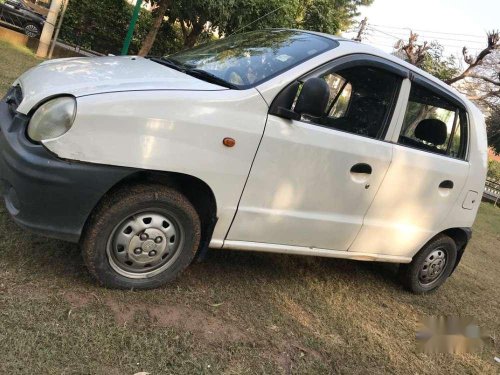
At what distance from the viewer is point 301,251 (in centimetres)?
379

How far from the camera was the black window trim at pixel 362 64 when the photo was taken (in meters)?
3.31

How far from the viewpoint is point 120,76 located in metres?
3.09

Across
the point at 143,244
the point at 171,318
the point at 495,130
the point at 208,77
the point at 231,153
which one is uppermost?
the point at 495,130

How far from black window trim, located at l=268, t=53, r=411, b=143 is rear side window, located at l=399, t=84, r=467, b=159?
16 centimetres

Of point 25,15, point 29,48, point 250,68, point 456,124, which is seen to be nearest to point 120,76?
point 250,68

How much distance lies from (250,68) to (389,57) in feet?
3.81

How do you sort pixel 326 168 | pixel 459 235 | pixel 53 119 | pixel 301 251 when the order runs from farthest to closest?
pixel 459 235 → pixel 301 251 → pixel 326 168 → pixel 53 119

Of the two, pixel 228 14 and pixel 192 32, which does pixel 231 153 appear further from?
pixel 192 32

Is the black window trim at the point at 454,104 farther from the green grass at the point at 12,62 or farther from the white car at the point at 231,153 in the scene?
the green grass at the point at 12,62

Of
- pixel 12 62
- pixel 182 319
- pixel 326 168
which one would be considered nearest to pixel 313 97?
pixel 326 168

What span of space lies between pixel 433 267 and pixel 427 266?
103mm

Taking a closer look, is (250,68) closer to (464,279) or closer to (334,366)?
(334,366)

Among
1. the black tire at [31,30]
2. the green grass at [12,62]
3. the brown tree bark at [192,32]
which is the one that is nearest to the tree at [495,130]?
the brown tree bark at [192,32]

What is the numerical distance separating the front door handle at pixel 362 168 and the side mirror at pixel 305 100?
1.88 ft
